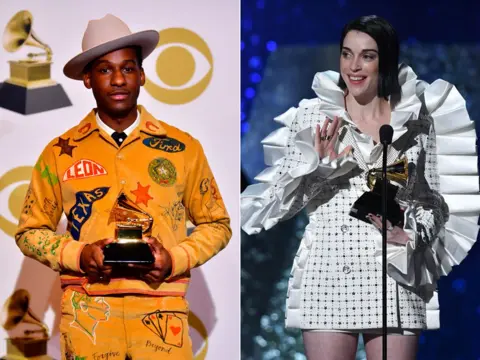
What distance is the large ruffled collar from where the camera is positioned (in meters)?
4.94

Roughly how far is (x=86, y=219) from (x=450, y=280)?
2.05 m

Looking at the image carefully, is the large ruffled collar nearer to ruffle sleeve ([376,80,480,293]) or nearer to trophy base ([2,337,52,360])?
ruffle sleeve ([376,80,480,293])

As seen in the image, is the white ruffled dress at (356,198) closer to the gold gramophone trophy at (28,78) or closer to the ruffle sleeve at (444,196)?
the ruffle sleeve at (444,196)

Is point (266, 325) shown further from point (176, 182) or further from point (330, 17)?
point (330, 17)

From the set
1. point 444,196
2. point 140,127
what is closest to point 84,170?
point 140,127

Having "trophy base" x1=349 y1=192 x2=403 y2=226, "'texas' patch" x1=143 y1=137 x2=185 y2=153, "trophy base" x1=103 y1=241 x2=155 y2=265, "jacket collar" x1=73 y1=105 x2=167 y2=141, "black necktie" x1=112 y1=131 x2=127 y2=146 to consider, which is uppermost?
"jacket collar" x1=73 y1=105 x2=167 y2=141

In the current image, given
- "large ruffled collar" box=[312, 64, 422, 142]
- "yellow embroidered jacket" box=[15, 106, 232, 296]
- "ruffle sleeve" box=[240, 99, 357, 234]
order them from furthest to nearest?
"large ruffled collar" box=[312, 64, 422, 142], "ruffle sleeve" box=[240, 99, 357, 234], "yellow embroidered jacket" box=[15, 106, 232, 296]

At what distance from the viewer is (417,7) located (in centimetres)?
546

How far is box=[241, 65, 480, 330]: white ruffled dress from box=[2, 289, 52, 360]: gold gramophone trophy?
3.77ft

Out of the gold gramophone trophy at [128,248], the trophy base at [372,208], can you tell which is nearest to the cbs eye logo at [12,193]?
the gold gramophone trophy at [128,248]

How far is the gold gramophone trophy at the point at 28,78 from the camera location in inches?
207

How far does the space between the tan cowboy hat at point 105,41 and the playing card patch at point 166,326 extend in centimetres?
112

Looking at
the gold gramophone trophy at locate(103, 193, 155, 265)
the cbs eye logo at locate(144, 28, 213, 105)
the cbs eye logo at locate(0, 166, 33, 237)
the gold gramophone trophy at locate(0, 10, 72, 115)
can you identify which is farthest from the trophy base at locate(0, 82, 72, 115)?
the gold gramophone trophy at locate(103, 193, 155, 265)

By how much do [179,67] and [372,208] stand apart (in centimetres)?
126
